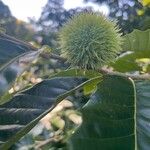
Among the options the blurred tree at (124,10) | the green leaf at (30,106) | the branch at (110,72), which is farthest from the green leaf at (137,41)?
the blurred tree at (124,10)

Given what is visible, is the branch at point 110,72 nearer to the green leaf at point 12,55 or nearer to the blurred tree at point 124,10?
the green leaf at point 12,55

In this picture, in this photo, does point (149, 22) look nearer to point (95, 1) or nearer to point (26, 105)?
point (26, 105)

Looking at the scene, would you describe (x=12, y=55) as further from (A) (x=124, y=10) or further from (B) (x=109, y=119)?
(A) (x=124, y=10)

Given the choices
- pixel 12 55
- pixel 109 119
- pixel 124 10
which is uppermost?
pixel 124 10

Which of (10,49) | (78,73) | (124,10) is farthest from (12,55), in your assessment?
(124,10)

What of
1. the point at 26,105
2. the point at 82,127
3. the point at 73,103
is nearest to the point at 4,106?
the point at 26,105
